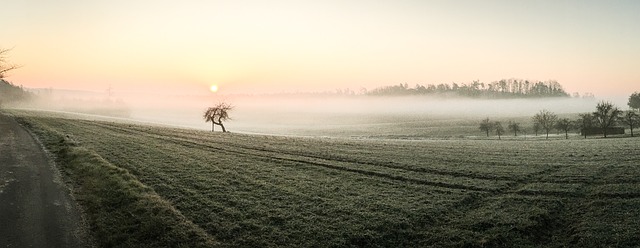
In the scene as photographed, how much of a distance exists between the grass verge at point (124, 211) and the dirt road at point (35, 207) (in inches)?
25.3

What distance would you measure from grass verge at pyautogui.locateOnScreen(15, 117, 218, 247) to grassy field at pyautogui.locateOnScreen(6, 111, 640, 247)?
0.11 m

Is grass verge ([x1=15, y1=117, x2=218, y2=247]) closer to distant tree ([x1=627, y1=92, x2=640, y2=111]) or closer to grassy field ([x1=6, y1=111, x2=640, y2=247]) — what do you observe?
grassy field ([x1=6, y1=111, x2=640, y2=247])

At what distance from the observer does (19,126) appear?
46.7m

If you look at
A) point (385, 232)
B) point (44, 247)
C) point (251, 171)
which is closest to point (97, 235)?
point (44, 247)

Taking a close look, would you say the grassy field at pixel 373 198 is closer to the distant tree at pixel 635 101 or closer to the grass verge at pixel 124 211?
the grass verge at pixel 124 211

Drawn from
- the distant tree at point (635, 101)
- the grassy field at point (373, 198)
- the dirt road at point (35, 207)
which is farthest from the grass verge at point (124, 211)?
the distant tree at point (635, 101)

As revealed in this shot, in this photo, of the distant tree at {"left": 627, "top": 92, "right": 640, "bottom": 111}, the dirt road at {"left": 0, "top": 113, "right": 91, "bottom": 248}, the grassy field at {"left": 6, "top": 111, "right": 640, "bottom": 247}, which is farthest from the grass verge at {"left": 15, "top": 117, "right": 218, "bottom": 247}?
the distant tree at {"left": 627, "top": 92, "right": 640, "bottom": 111}

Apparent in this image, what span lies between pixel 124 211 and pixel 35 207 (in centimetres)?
414

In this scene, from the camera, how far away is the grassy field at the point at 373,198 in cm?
1584

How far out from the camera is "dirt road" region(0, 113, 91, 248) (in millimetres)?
14492

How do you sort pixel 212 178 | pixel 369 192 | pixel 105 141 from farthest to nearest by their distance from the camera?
pixel 105 141 → pixel 212 178 → pixel 369 192

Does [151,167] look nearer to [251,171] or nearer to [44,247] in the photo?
[251,171]

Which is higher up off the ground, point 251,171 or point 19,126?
point 19,126

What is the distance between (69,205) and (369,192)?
1594 cm
